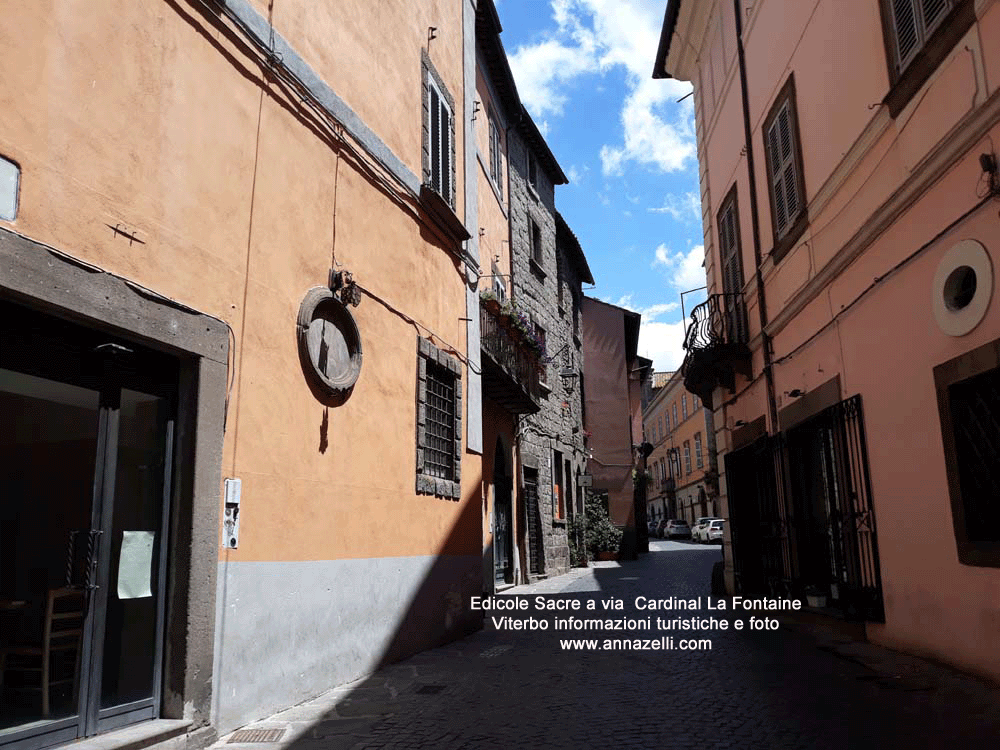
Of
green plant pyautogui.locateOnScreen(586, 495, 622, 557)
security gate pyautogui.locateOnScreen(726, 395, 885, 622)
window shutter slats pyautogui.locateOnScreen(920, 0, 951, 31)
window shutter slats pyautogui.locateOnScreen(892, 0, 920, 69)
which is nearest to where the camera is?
window shutter slats pyautogui.locateOnScreen(920, 0, 951, 31)

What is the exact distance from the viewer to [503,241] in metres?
15.9

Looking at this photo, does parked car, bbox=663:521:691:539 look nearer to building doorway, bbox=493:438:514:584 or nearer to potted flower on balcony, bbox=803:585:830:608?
building doorway, bbox=493:438:514:584

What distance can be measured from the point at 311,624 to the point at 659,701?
2.62m

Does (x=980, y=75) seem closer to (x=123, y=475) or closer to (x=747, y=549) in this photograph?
(x=123, y=475)

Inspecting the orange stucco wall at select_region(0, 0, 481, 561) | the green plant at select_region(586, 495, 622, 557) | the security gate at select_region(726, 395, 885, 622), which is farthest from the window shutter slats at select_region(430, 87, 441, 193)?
the green plant at select_region(586, 495, 622, 557)

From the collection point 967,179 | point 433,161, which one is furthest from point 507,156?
point 967,179

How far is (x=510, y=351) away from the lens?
13.4 meters

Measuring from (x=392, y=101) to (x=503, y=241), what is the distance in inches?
303

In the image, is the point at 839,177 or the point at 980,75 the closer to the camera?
the point at 980,75

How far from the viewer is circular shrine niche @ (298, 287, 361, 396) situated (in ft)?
20.3

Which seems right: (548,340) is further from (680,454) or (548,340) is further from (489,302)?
(680,454)

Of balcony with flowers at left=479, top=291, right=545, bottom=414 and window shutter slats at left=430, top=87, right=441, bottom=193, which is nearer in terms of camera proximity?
window shutter slats at left=430, top=87, right=441, bottom=193

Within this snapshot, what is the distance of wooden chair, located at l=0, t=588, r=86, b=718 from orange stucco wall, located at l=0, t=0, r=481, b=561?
1063 mm

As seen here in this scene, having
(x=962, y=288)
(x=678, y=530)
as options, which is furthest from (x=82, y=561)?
(x=678, y=530)
